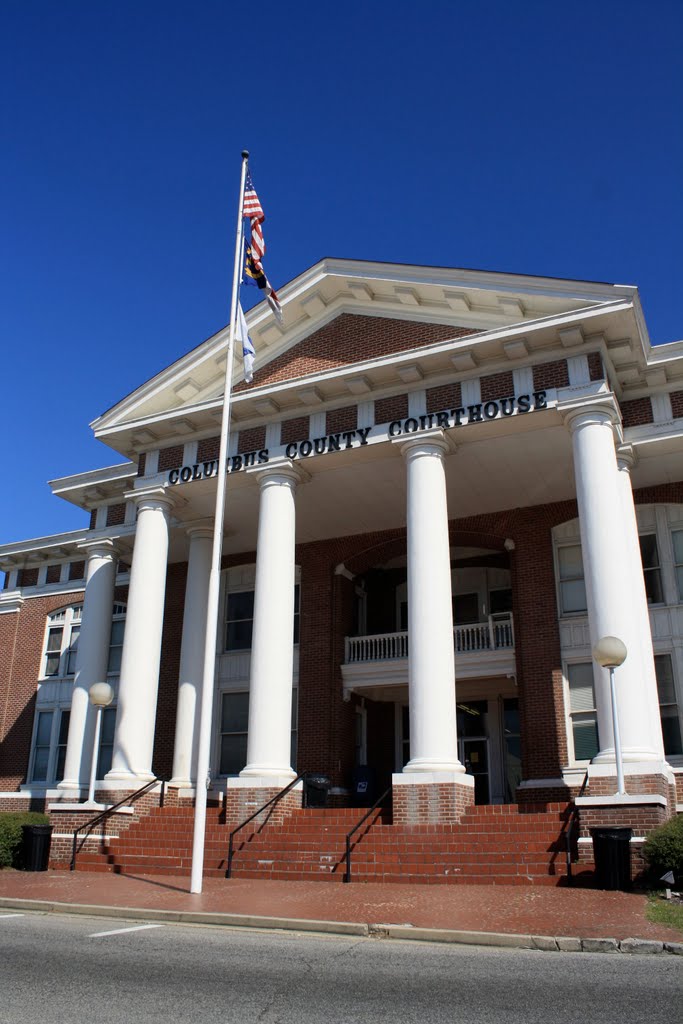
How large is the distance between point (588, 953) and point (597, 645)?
7217mm

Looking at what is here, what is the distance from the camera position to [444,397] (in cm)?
1931

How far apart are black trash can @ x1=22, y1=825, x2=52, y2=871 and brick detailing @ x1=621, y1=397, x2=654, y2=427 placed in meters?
14.9

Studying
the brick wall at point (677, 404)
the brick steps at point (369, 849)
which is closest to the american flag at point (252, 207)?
the brick wall at point (677, 404)

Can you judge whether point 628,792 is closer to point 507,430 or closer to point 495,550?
point 507,430

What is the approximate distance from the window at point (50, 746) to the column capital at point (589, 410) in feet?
63.9

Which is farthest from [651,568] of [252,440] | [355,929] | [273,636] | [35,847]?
[35,847]

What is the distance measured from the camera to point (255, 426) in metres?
21.5

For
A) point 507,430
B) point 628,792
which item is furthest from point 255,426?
point 628,792

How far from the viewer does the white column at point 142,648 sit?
66.3ft

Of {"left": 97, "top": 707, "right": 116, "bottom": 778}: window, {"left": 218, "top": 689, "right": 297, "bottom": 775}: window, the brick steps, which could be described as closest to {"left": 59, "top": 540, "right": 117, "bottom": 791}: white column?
{"left": 97, "top": 707, "right": 116, "bottom": 778}: window

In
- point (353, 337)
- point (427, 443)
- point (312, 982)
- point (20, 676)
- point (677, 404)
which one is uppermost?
point (353, 337)

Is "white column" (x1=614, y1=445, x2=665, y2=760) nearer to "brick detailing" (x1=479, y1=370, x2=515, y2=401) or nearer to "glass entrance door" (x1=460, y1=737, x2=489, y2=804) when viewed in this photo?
"brick detailing" (x1=479, y1=370, x2=515, y2=401)

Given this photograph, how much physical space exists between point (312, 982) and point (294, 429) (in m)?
15.2

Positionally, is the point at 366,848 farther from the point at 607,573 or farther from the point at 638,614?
the point at 638,614
